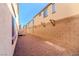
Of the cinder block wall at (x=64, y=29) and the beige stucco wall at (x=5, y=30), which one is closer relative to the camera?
the beige stucco wall at (x=5, y=30)

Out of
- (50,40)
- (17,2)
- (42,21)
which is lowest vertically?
(50,40)

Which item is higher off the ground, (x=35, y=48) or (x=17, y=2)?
(x=17, y=2)

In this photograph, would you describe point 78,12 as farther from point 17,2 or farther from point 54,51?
point 17,2

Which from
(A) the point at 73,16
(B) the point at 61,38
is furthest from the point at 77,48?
(A) the point at 73,16

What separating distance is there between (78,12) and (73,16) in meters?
0.07

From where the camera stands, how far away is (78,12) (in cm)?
191

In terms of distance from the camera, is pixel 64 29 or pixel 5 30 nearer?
pixel 5 30

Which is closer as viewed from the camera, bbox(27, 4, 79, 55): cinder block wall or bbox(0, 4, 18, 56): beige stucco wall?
bbox(0, 4, 18, 56): beige stucco wall

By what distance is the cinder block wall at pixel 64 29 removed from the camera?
1.90 meters

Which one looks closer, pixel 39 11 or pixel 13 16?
pixel 13 16

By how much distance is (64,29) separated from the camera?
191 centimetres

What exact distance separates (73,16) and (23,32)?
55 centimetres

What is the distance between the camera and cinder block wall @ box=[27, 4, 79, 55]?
1902 millimetres

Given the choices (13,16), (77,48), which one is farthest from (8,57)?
(77,48)
